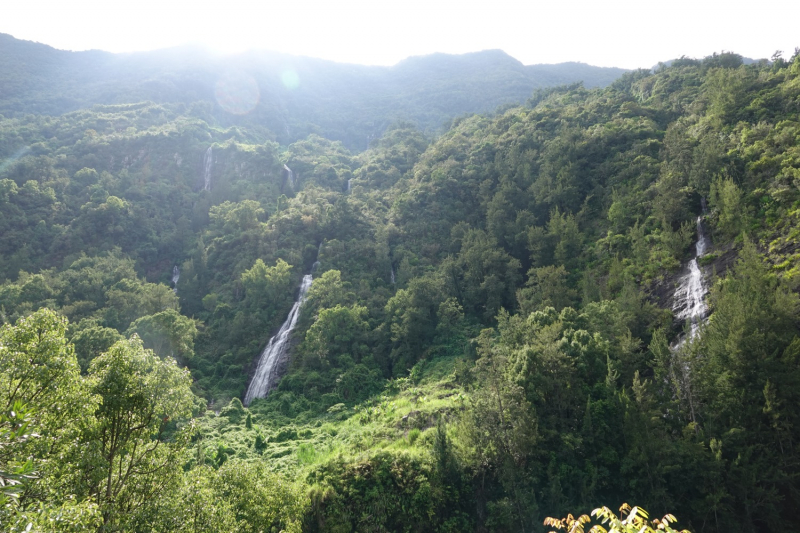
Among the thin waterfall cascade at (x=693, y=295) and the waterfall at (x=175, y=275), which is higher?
the thin waterfall cascade at (x=693, y=295)

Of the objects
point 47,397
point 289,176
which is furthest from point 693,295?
point 289,176

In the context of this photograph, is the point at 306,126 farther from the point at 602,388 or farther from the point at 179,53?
the point at 602,388

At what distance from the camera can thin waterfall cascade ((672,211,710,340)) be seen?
25.6m

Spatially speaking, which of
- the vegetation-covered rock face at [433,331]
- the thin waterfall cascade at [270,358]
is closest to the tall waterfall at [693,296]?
the vegetation-covered rock face at [433,331]

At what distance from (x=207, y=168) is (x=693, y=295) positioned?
80.7m

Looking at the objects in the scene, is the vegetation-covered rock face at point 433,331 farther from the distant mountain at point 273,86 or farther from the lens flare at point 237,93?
the lens flare at point 237,93

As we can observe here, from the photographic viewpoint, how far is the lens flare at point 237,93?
131 meters

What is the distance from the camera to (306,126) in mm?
133625

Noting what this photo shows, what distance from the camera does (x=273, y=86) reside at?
6196 inches

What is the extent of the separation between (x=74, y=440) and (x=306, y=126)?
135250mm

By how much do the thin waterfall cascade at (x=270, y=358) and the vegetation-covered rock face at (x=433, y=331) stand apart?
164 centimetres

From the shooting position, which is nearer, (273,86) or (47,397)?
(47,397)

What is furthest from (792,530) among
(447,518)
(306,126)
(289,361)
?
(306,126)

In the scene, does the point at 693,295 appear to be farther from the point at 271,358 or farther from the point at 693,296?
the point at 271,358
